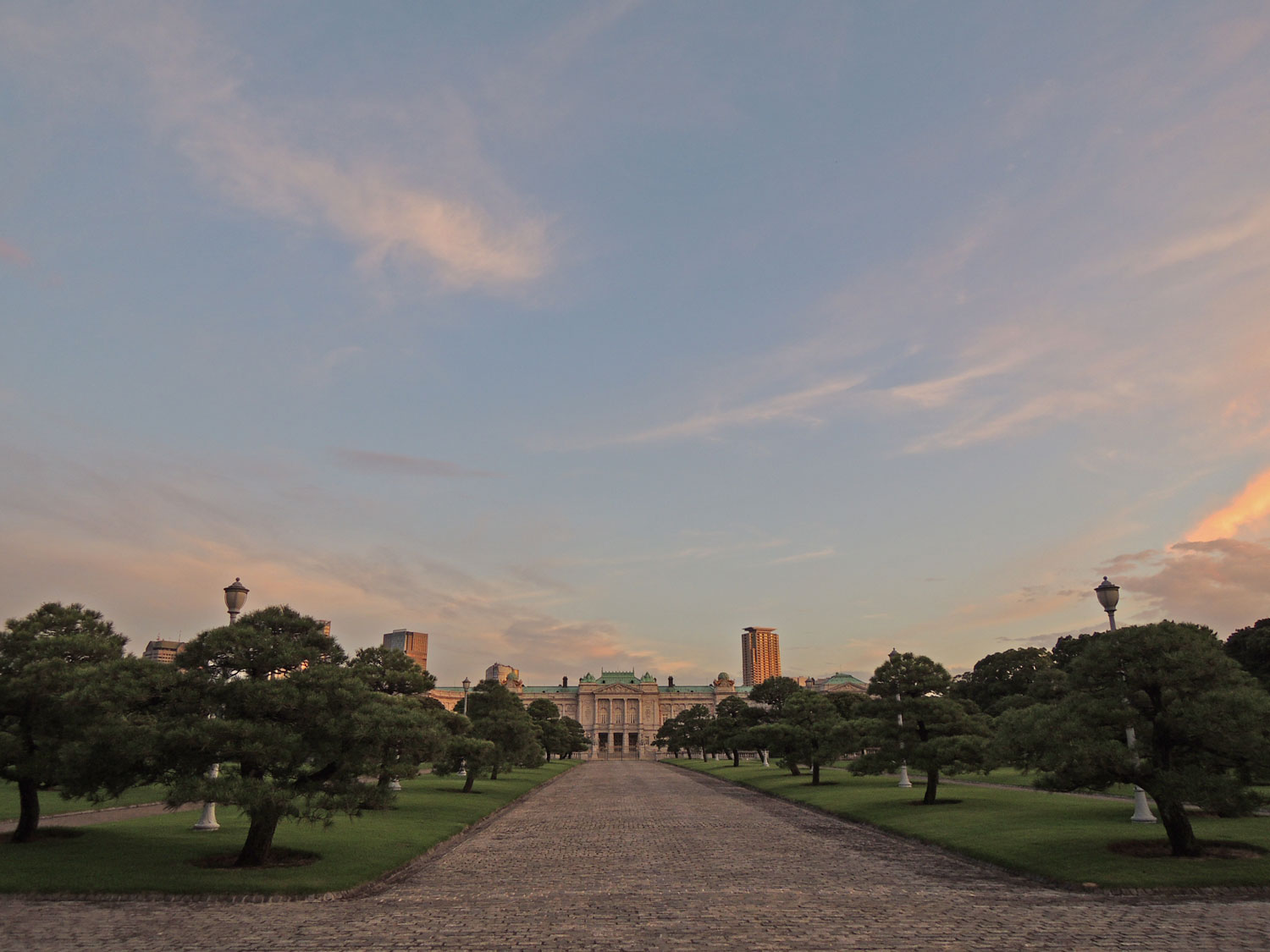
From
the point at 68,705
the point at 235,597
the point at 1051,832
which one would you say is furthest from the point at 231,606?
the point at 1051,832

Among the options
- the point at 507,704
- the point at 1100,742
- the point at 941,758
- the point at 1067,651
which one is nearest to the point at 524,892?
the point at 1100,742

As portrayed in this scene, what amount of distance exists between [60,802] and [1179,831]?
4560 cm

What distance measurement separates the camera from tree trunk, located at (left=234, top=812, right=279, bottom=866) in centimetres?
2188

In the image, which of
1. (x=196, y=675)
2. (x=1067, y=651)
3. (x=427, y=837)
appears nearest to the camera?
(x=196, y=675)

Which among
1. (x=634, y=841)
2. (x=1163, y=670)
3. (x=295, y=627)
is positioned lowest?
(x=634, y=841)

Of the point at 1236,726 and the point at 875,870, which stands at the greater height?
the point at 1236,726

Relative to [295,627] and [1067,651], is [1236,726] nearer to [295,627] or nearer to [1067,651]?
[295,627]

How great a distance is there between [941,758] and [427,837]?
75.3 feet

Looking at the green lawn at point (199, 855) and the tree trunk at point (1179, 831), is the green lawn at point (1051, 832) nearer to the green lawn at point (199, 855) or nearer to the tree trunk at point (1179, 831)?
the tree trunk at point (1179, 831)

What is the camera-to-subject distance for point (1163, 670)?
22.5 metres

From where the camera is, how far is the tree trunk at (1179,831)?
71.0 feet

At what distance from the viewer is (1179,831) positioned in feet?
71.7

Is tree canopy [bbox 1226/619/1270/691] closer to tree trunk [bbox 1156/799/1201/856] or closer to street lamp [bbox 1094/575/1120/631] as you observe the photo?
street lamp [bbox 1094/575/1120/631]

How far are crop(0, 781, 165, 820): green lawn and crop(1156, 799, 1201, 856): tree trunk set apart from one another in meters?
35.2
